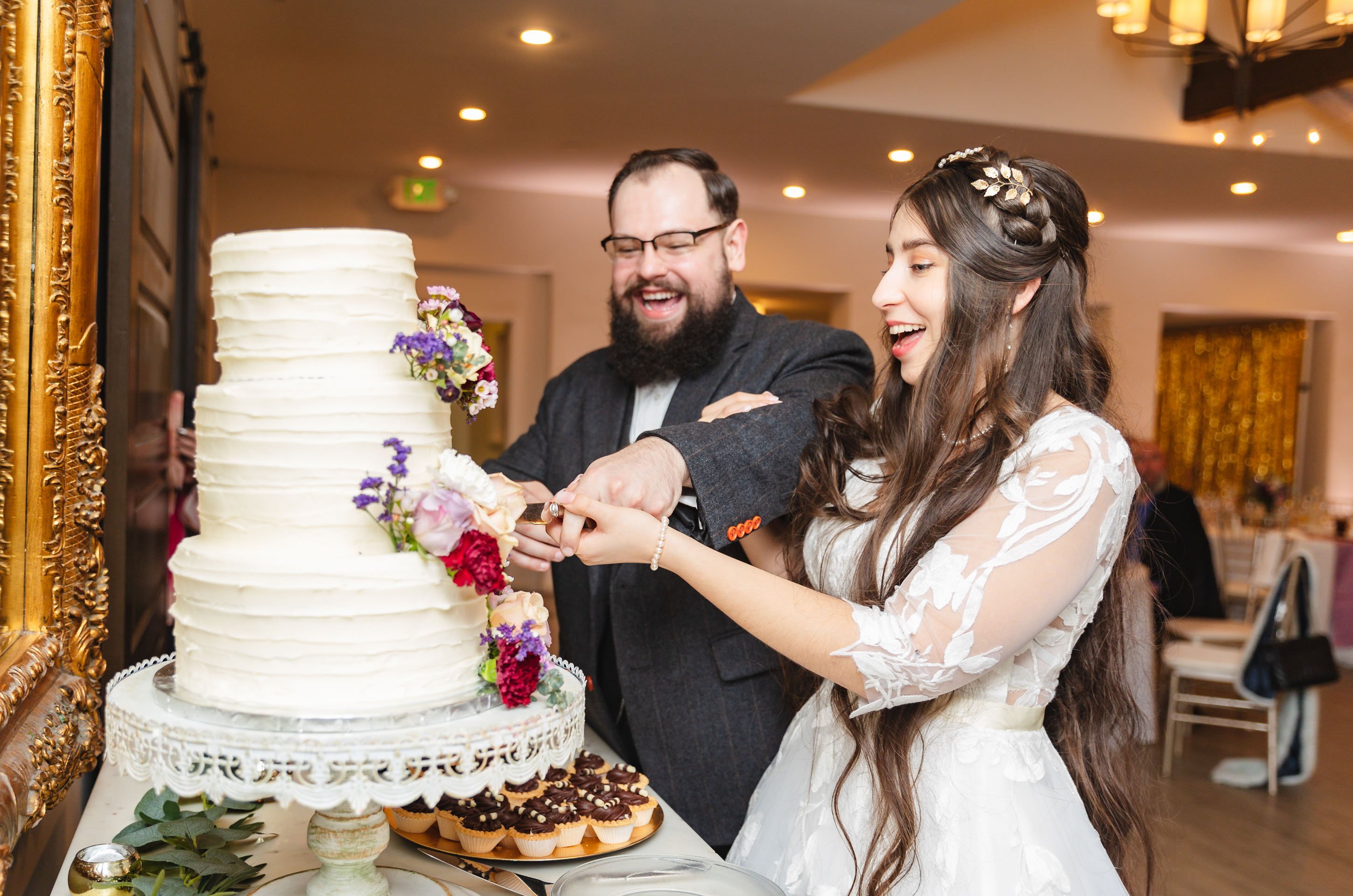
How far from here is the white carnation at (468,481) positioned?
120 centimetres

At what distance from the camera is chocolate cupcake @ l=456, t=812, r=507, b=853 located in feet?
5.07

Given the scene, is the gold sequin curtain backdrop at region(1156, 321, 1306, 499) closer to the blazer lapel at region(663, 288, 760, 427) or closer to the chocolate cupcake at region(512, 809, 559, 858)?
the blazer lapel at region(663, 288, 760, 427)

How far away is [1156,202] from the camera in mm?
8281

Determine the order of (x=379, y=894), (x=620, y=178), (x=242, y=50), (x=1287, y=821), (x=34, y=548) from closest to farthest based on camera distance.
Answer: (x=379, y=894) < (x=34, y=548) < (x=620, y=178) < (x=1287, y=821) < (x=242, y=50)

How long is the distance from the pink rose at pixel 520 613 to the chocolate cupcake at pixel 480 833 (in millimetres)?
366

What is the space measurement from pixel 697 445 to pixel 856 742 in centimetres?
55

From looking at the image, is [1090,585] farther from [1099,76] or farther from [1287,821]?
[1099,76]

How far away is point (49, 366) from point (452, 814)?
0.87 meters

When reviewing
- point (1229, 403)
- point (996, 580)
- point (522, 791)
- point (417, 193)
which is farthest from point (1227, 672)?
point (1229, 403)

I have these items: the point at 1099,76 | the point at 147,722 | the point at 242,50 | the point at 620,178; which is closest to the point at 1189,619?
the point at 1099,76

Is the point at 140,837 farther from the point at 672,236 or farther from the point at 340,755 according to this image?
the point at 672,236

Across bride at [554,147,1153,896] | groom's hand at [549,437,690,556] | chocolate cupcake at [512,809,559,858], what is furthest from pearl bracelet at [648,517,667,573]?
chocolate cupcake at [512,809,559,858]

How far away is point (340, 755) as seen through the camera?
1.08 metres

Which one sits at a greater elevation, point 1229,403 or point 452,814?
point 1229,403
